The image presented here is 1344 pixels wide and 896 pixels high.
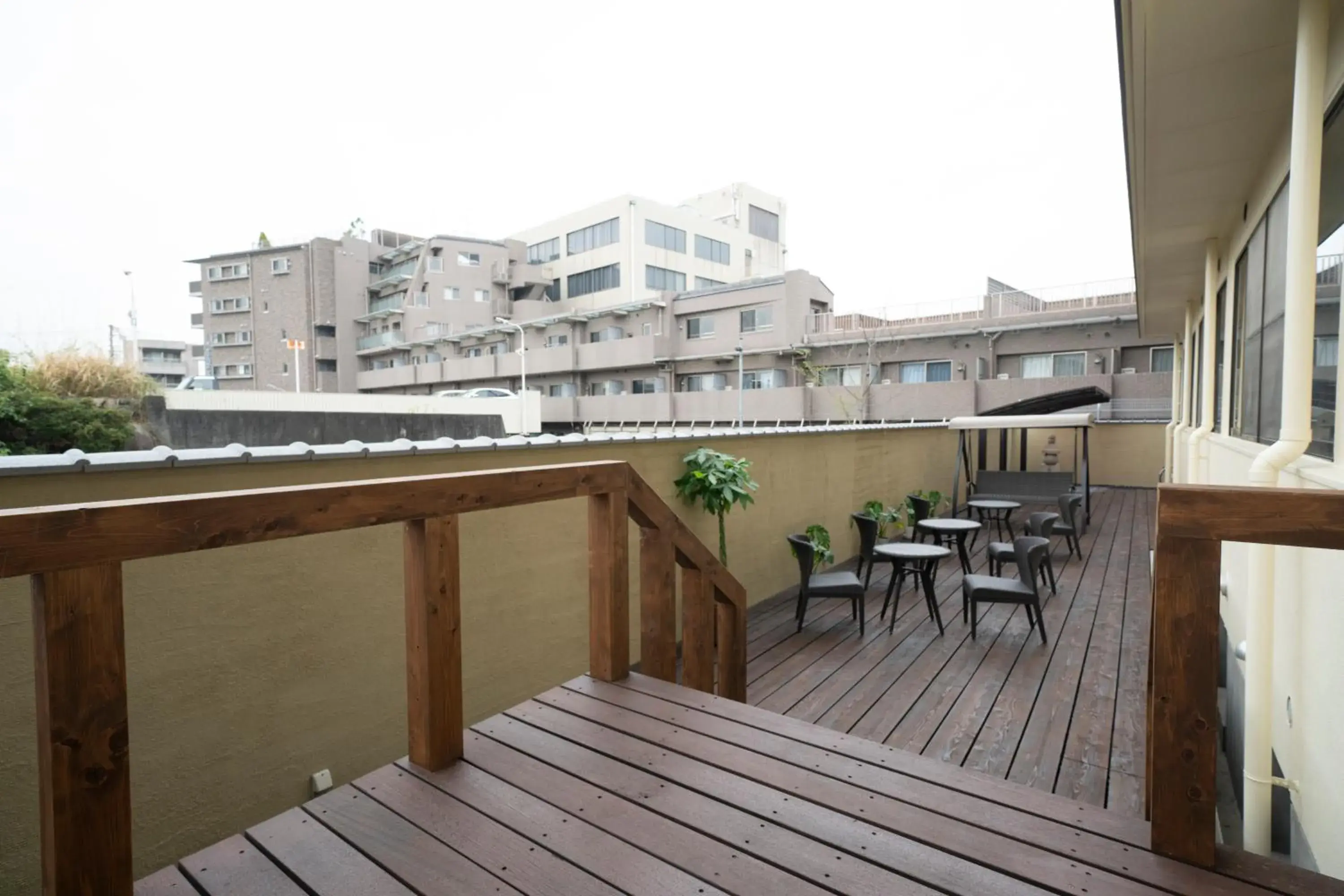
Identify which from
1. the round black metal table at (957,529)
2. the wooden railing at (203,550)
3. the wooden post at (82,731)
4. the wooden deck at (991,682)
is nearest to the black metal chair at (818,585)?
the wooden deck at (991,682)

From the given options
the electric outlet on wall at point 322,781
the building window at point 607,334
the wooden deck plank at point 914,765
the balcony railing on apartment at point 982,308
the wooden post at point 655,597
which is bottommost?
the electric outlet on wall at point 322,781

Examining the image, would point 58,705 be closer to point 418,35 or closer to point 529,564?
point 529,564

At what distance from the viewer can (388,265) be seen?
4778cm

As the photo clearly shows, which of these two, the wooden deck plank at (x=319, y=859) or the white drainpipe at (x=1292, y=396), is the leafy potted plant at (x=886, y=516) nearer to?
the white drainpipe at (x=1292, y=396)

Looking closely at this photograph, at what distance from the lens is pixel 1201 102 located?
2.97 m

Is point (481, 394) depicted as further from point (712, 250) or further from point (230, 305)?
point (230, 305)

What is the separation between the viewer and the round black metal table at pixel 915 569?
580 cm

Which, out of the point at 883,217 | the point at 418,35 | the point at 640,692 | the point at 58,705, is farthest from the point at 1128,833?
the point at 883,217

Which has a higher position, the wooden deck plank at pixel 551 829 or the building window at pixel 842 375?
the building window at pixel 842 375

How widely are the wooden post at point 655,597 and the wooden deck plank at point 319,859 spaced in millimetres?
1357

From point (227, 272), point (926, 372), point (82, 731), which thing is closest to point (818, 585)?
point (82, 731)

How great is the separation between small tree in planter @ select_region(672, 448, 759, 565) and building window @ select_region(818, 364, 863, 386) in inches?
841

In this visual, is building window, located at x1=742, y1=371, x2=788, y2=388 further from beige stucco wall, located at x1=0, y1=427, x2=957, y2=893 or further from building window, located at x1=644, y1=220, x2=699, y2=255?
beige stucco wall, located at x1=0, y1=427, x2=957, y2=893

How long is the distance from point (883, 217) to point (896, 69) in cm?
5425
